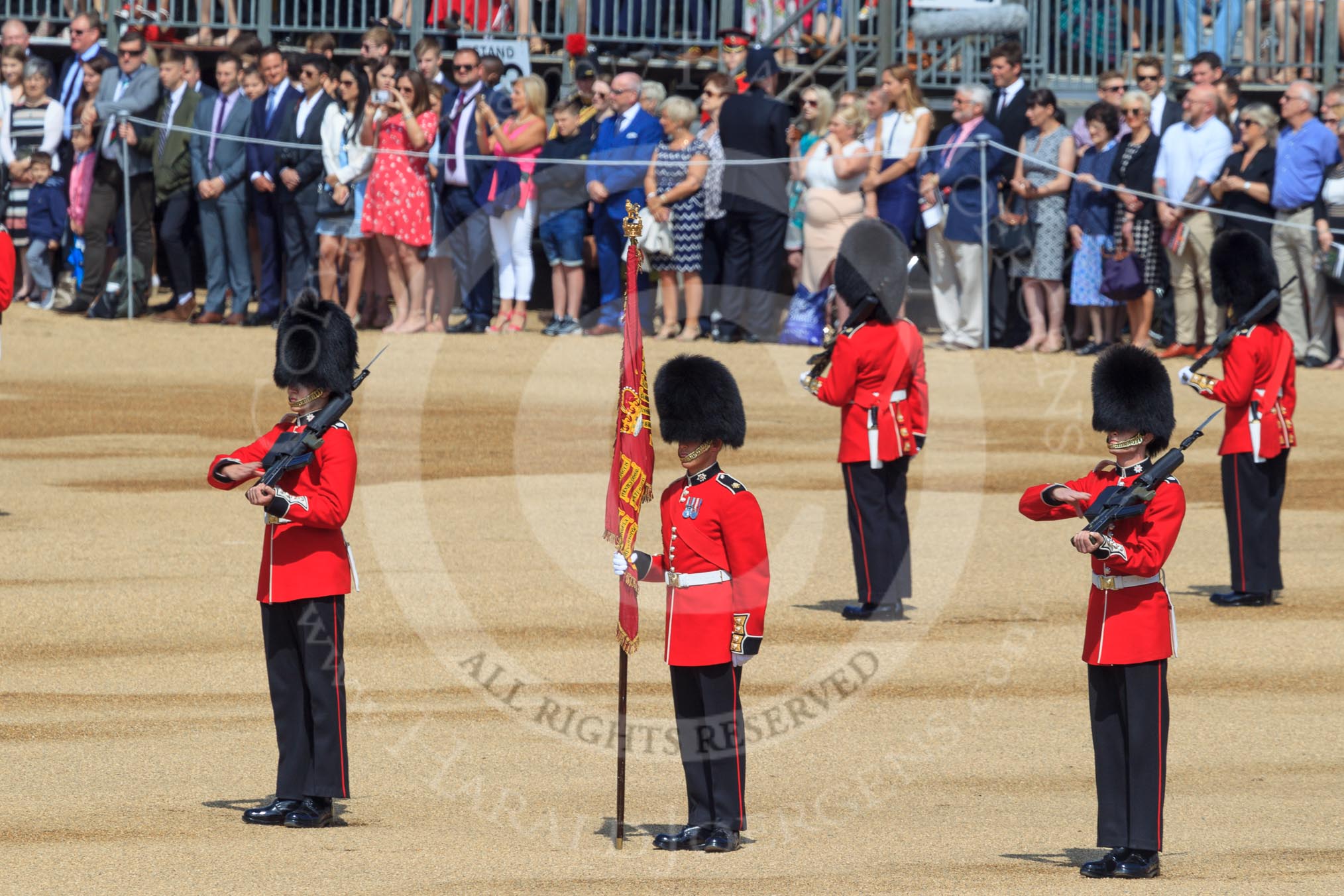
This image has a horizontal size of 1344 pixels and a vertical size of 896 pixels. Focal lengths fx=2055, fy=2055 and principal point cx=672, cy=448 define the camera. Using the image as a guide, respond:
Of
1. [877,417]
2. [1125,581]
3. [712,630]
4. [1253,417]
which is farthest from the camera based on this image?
[1253,417]

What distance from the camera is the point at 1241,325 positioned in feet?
30.6

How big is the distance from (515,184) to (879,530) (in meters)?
7.45

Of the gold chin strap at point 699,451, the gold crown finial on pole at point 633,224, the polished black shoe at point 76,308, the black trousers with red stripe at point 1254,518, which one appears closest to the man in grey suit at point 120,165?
the polished black shoe at point 76,308

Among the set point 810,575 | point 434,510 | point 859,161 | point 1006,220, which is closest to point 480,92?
point 859,161

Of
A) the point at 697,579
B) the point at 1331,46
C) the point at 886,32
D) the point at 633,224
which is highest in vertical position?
the point at 886,32

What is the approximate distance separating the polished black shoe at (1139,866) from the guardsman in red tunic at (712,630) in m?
1.11

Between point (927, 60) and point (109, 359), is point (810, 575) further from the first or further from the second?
point (927, 60)

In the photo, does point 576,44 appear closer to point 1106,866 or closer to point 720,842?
point 720,842

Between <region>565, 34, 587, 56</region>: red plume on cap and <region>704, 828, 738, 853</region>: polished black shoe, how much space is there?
12.7 meters

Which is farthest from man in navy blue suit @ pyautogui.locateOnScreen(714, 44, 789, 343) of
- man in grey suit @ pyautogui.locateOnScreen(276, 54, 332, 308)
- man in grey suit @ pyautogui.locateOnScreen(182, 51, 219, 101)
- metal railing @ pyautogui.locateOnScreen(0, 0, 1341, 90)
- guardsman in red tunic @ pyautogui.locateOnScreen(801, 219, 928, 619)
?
guardsman in red tunic @ pyautogui.locateOnScreen(801, 219, 928, 619)

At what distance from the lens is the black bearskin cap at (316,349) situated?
643cm

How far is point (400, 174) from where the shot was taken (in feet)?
52.4

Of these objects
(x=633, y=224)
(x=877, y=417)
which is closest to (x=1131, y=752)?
(x=633, y=224)

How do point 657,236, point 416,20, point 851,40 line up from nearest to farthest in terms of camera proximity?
point 657,236 → point 851,40 → point 416,20
